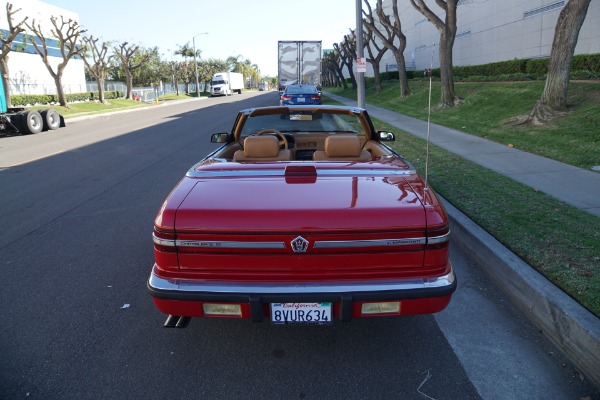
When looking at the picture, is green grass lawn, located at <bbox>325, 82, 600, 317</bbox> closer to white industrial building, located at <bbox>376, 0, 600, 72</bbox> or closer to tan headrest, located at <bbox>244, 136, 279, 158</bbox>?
tan headrest, located at <bbox>244, 136, 279, 158</bbox>

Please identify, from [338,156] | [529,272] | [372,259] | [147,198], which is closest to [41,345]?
[372,259]

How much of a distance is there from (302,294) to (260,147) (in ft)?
5.72

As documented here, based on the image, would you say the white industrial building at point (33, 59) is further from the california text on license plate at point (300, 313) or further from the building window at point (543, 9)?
the california text on license plate at point (300, 313)

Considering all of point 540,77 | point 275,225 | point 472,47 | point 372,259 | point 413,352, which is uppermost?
Answer: point 472,47

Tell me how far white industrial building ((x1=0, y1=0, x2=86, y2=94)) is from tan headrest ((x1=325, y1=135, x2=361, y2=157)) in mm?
40236

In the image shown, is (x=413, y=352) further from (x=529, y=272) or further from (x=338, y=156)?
(x=338, y=156)

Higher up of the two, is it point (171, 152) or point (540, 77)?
point (540, 77)

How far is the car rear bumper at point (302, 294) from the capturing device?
269 cm

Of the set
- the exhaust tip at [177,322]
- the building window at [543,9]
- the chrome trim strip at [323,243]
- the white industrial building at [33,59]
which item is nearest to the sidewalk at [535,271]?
the chrome trim strip at [323,243]

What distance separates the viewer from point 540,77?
17.7 metres

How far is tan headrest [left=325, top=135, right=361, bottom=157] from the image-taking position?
4031mm

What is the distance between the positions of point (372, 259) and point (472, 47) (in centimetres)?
3064

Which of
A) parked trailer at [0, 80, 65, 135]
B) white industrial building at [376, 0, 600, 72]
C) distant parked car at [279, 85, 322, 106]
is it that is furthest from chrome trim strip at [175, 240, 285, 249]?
white industrial building at [376, 0, 600, 72]

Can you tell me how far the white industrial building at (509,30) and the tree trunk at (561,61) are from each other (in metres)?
8.13
